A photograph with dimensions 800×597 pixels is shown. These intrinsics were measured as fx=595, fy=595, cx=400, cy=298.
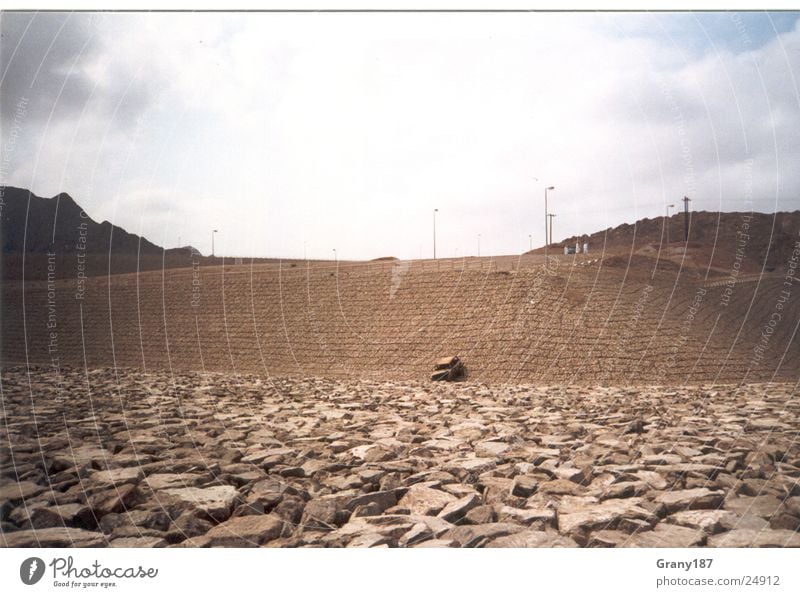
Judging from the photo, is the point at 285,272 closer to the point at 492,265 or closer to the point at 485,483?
the point at 492,265

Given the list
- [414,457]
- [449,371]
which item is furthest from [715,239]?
[414,457]

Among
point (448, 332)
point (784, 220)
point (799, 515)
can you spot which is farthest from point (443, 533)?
point (784, 220)

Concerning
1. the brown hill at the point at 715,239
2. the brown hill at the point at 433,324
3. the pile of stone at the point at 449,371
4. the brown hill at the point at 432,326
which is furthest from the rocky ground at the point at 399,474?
the brown hill at the point at 715,239

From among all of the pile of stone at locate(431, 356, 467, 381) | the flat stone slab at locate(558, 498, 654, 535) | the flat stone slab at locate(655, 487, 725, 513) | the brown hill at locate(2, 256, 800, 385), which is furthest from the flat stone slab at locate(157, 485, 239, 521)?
the brown hill at locate(2, 256, 800, 385)

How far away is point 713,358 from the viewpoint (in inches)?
958

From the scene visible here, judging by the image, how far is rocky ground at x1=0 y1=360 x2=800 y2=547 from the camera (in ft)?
17.7

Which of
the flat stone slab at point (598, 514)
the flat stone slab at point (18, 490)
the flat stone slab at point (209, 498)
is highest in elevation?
the flat stone slab at point (18, 490)

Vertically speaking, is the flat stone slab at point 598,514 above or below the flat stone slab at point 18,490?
below

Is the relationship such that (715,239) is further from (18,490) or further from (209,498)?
(18,490)

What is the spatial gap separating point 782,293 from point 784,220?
51913 mm

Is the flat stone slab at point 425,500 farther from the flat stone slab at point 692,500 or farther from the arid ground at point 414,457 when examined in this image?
the flat stone slab at point 692,500

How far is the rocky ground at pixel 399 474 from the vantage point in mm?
5387

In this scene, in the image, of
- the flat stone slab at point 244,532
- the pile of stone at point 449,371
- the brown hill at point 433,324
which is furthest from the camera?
the brown hill at point 433,324

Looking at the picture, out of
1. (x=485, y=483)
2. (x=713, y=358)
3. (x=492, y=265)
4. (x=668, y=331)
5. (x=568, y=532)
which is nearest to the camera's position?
(x=568, y=532)
